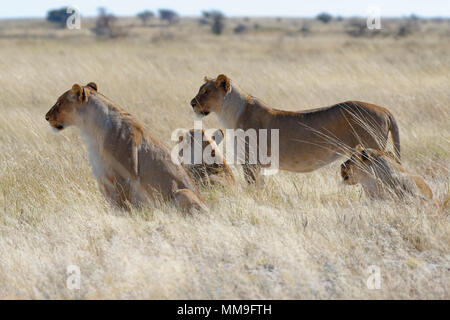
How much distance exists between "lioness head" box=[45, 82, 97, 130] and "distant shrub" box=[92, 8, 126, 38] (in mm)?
29779

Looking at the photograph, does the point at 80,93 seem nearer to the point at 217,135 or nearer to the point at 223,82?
the point at 217,135

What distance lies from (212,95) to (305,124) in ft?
3.84

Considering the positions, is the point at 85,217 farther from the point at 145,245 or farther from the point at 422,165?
the point at 422,165

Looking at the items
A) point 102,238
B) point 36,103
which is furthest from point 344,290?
point 36,103

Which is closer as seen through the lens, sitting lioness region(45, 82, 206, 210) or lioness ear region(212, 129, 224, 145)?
sitting lioness region(45, 82, 206, 210)

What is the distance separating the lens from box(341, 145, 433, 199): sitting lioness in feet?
18.2

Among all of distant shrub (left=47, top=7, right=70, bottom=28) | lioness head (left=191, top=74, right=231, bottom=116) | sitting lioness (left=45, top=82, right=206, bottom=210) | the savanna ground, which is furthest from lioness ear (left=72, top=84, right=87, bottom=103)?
distant shrub (left=47, top=7, right=70, bottom=28)

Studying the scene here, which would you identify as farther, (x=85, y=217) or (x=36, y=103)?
(x=36, y=103)

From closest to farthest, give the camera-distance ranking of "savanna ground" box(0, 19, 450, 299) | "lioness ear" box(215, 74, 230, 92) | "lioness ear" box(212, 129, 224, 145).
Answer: "savanna ground" box(0, 19, 450, 299) → "lioness ear" box(212, 129, 224, 145) → "lioness ear" box(215, 74, 230, 92)

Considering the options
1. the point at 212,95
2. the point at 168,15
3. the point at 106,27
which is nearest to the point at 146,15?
the point at 168,15

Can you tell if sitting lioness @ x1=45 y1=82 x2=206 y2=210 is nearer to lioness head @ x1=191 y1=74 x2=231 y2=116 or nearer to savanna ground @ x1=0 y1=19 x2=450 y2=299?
savanna ground @ x1=0 y1=19 x2=450 y2=299

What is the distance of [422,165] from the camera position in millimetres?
7426

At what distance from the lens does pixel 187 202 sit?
516cm

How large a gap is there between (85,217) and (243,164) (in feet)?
6.85
